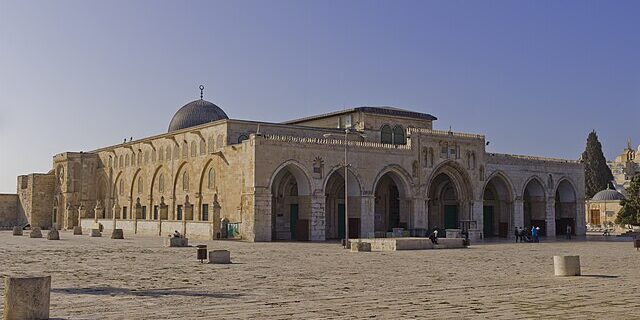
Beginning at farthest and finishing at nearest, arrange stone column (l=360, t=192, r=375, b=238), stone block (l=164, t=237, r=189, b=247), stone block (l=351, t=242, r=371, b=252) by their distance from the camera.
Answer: stone column (l=360, t=192, r=375, b=238)
stone block (l=164, t=237, r=189, b=247)
stone block (l=351, t=242, r=371, b=252)

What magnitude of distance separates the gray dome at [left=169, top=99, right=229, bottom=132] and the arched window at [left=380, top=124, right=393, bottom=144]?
12912 mm

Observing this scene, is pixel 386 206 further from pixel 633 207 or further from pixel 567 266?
pixel 567 266

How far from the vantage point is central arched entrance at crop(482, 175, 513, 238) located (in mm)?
46344

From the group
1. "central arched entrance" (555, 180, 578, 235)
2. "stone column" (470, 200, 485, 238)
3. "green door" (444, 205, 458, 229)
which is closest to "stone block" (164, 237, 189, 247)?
"stone column" (470, 200, 485, 238)

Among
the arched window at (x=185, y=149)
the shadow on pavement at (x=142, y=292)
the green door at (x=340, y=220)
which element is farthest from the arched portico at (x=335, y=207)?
the shadow on pavement at (x=142, y=292)

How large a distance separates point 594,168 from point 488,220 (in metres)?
38.4

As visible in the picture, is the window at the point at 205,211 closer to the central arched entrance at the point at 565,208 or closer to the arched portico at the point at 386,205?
the arched portico at the point at 386,205

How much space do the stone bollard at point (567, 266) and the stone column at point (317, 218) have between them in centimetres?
2186

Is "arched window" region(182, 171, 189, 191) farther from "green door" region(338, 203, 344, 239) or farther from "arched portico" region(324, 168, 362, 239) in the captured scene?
"green door" region(338, 203, 344, 239)

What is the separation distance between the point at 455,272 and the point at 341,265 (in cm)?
367

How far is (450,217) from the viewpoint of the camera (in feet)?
152

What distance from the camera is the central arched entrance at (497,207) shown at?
46344mm

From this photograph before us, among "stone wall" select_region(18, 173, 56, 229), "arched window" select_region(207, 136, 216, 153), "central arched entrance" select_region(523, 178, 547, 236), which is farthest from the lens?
"stone wall" select_region(18, 173, 56, 229)

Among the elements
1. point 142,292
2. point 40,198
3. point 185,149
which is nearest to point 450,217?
point 185,149
